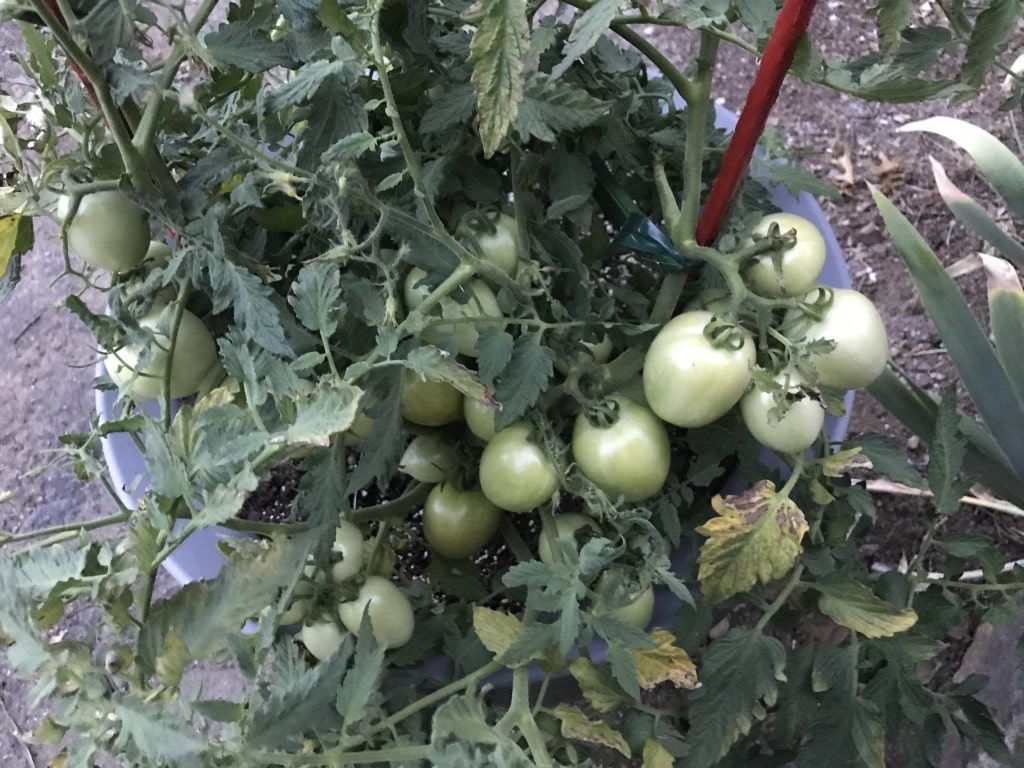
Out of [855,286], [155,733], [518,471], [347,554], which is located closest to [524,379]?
[518,471]

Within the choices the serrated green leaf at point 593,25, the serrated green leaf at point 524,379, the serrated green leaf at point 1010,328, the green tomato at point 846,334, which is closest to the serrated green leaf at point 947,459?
the green tomato at point 846,334

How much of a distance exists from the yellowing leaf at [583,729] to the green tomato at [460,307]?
0.23 metres

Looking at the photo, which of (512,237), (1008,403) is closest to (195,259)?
(512,237)

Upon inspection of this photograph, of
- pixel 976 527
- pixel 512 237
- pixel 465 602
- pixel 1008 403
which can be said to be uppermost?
pixel 512 237

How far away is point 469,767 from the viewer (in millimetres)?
362

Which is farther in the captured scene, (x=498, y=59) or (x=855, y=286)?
(x=855, y=286)

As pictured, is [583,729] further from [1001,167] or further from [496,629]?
[1001,167]

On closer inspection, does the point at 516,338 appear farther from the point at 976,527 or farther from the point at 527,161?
the point at 976,527

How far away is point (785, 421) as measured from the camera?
525 millimetres

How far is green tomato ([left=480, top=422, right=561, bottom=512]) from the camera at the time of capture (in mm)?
549

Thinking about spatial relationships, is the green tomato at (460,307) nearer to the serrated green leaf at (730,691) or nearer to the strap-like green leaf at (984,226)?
the serrated green leaf at (730,691)

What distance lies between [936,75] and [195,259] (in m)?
1.15

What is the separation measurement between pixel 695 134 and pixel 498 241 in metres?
0.15

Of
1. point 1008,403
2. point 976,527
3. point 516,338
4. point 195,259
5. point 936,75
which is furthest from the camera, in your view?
point 936,75
